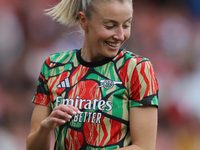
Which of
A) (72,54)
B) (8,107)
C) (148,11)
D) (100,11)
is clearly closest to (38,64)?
(8,107)

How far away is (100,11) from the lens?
188 cm

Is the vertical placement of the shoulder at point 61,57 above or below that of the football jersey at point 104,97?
above

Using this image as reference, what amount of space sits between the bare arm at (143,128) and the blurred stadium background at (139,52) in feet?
9.70

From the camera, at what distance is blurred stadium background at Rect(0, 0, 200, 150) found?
185 inches

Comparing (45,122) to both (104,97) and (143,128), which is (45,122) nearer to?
(104,97)

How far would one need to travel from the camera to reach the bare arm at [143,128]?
1825 mm

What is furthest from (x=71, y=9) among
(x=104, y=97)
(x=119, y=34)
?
(x=104, y=97)

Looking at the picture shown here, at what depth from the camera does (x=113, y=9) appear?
1.84 m

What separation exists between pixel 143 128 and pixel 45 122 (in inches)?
22.7

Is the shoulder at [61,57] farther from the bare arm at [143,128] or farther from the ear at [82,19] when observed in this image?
the bare arm at [143,128]

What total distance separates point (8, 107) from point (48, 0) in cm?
175

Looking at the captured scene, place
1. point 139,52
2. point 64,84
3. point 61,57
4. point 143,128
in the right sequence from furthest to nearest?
point 139,52, point 61,57, point 64,84, point 143,128

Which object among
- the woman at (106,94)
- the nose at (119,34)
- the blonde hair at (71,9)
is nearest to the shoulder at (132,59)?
the woman at (106,94)

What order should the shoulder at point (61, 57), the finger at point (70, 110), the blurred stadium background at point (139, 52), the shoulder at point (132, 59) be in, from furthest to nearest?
the blurred stadium background at point (139, 52) < the shoulder at point (61, 57) < the shoulder at point (132, 59) < the finger at point (70, 110)
